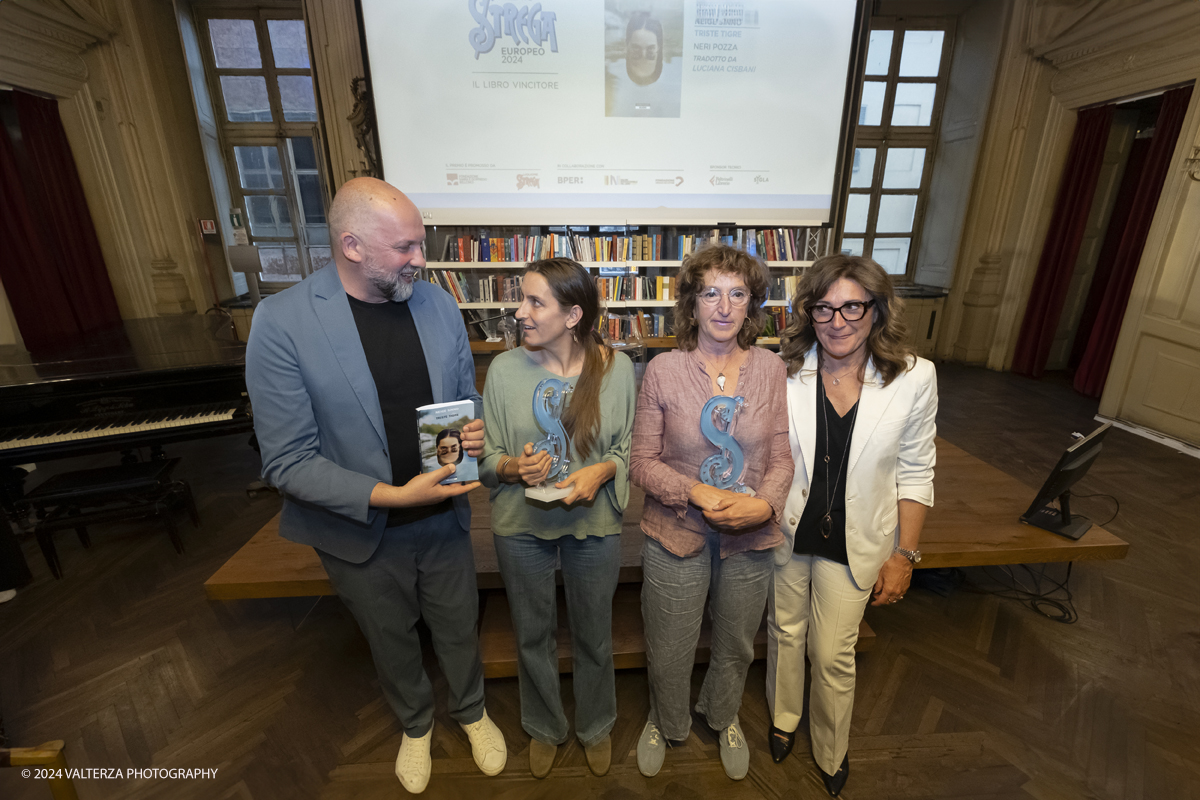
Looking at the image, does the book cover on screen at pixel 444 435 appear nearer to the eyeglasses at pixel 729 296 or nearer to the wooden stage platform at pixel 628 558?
the eyeglasses at pixel 729 296

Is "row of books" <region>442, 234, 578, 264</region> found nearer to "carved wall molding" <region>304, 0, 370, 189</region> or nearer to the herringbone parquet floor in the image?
"carved wall molding" <region>304, 0, 370, 189</region>

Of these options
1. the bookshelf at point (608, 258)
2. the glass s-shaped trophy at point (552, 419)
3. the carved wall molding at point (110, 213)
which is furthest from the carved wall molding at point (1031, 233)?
the carved wall molding at point (110, 213)

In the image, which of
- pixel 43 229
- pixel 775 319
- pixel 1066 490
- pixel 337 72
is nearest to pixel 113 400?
pixel 43 229

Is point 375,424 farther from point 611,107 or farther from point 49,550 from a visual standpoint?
point 611,107

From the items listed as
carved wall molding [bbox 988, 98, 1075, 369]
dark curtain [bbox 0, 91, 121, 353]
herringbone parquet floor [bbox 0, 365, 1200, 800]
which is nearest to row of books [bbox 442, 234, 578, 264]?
herringbone parquet floor [bbox 0, 365, 1200, 800]

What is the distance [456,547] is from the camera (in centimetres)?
155

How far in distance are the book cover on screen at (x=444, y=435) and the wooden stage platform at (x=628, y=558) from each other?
0.86 metres

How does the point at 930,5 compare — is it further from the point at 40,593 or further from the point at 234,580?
the point at 40,593

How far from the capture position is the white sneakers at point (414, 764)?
5.37 feet

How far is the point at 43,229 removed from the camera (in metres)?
4.43

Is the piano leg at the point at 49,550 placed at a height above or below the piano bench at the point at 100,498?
below

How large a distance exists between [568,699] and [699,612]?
801 mm

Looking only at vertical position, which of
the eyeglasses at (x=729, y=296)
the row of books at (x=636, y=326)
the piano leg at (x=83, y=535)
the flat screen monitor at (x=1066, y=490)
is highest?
the eyeglasses at (x=729, y=296)

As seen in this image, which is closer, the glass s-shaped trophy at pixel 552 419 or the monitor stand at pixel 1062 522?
the glass s-shaped trophy at pixel 552 419
